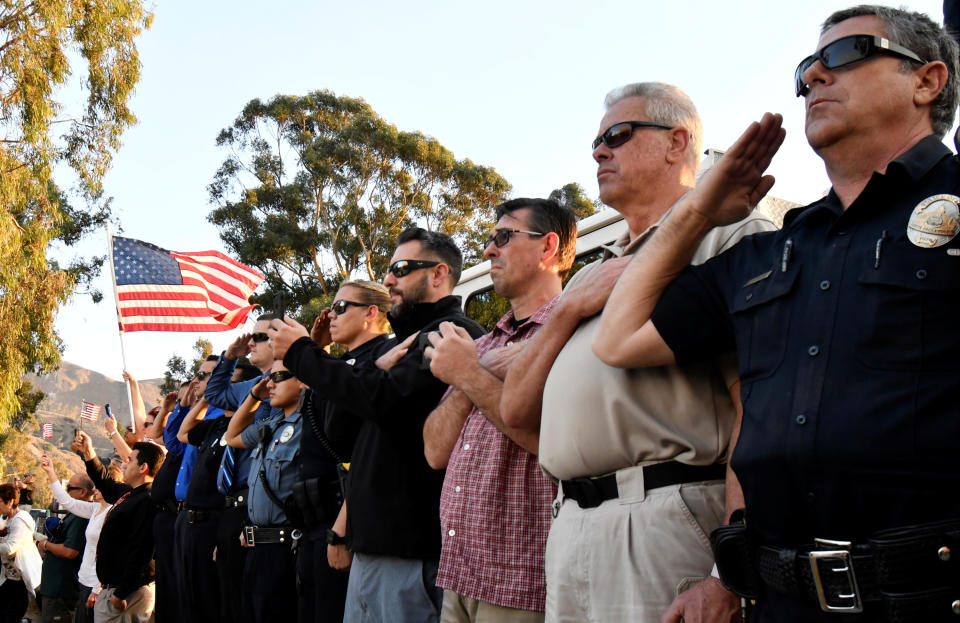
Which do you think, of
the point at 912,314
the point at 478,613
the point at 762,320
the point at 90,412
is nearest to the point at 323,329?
the point at 478,613

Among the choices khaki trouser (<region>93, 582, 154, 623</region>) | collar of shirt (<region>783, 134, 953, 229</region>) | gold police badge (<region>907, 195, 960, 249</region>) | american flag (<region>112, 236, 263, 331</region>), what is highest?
american flag (<region>112, 236, 263, 331</region>)

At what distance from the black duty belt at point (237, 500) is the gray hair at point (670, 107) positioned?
409cm

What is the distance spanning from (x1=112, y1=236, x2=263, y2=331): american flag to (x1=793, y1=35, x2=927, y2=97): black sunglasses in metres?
9.32

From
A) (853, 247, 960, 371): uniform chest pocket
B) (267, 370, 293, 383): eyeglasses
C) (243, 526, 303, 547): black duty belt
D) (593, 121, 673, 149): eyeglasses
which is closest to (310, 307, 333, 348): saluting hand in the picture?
(267, 370, 293, 383): eyeglasses

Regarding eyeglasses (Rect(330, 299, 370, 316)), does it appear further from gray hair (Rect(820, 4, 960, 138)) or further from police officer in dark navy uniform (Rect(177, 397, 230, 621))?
gray hair (Rect(820, 4, 960, 138))

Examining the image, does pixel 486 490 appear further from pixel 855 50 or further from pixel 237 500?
pixel 237 500

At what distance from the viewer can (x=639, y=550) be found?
218 cm

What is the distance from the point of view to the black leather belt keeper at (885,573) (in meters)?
1.50

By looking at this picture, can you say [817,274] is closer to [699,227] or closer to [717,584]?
[699,227]

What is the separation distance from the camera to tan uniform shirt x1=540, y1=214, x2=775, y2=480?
7.34 feet

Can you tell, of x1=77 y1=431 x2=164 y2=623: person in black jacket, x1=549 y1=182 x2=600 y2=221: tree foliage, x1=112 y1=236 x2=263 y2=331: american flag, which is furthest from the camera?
x1=549 y1=182 x2=600 y2=221: tree foliage

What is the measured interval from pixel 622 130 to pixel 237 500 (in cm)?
425

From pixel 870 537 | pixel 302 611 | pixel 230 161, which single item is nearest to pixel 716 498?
pixel 870 537

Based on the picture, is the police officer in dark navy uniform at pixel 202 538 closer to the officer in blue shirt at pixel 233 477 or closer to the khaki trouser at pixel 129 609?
the officer in blue shirt at pixel 233 477
